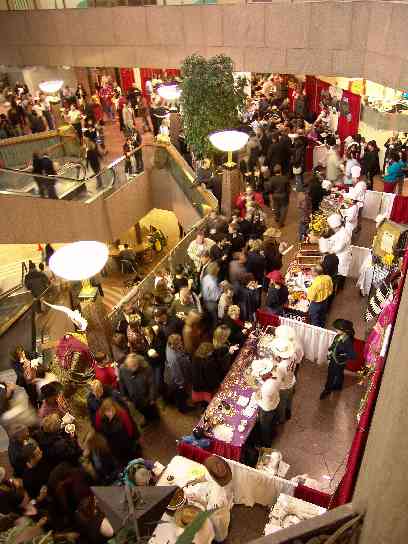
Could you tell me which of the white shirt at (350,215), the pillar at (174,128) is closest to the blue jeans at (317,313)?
the white shirt at (350,215)

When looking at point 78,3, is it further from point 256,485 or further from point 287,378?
point 256,485

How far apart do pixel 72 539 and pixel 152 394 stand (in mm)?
2058

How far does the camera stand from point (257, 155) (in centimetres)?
1098

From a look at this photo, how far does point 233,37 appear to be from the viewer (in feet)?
41.5

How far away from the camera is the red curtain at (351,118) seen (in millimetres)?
12641

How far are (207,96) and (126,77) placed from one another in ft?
36.6

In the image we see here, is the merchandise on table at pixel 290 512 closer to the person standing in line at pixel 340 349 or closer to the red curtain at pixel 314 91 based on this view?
the person standing in line at pixel 340 349

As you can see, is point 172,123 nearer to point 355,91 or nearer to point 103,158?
point 103,158

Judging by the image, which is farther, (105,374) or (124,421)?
(105,374)

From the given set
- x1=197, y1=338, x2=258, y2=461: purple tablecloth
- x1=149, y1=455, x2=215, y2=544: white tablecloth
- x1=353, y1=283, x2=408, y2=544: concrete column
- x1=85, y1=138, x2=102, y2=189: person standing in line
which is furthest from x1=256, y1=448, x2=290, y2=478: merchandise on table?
x1=85, y1=138, x2=102, y2=189: person standing in line

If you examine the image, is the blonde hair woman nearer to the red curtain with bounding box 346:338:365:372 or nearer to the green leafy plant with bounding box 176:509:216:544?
the red curtain with bounding box 346:338:365:372

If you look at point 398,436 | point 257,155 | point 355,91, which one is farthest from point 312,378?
point 355,91

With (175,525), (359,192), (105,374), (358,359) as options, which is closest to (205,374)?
(105,374)

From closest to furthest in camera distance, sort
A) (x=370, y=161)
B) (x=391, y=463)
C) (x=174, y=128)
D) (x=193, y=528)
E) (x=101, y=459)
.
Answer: (x=391, y=463)
(x=193, y=528)
(x=101, y=459)
(x=370, y=161)
(x=174, y=128)
